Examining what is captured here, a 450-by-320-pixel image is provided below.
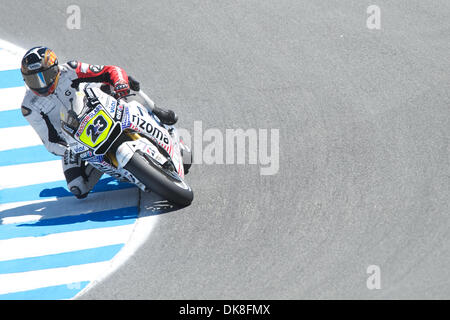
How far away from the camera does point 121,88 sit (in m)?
9.74

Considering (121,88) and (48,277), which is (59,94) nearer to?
(121,88)

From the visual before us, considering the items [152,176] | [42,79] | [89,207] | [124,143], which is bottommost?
[89,207]

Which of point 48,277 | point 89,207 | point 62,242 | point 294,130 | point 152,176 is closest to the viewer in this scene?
point 48,277

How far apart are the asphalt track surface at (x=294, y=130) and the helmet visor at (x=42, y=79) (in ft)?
6.80

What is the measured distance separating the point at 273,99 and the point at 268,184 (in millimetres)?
2192

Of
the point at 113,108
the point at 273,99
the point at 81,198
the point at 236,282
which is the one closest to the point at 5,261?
the point at 81,198

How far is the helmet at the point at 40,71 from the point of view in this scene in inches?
364

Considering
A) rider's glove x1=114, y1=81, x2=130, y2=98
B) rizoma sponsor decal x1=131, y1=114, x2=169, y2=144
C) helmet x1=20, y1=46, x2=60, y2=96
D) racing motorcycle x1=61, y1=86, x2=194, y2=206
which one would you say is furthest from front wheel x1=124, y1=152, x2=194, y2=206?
helmet x1=20, y1=46, x2=60, y2=96

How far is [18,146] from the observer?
1158 centimetres

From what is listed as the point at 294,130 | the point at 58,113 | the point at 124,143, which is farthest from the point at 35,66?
the point at 294,130

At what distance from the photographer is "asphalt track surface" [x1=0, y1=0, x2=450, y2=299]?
8539 millimetres

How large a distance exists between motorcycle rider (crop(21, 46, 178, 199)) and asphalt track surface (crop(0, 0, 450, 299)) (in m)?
1.23

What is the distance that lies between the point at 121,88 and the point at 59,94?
737mm
